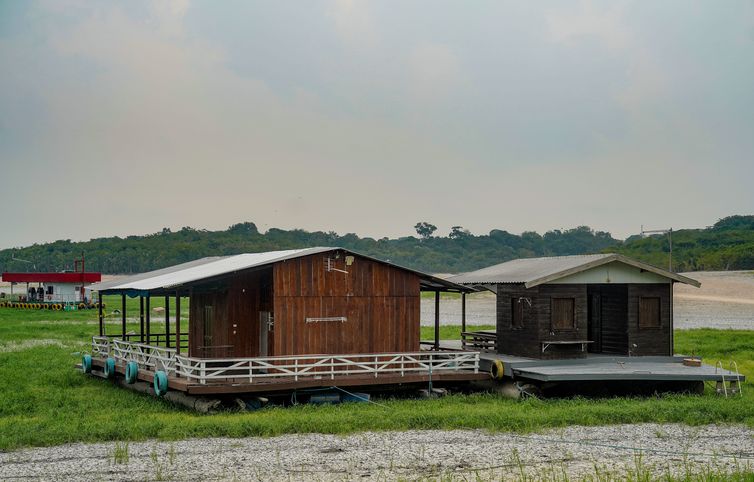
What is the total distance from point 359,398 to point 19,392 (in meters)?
9.85

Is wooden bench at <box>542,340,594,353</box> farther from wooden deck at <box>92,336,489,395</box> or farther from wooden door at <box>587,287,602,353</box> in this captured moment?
wooden door at <box>587,287,602,353</box>

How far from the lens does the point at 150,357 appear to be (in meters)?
26.8

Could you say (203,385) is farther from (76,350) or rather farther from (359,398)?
(76,350)

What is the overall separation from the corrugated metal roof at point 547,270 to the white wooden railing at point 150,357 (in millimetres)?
9999

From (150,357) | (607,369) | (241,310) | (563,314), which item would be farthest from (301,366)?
(607,369)

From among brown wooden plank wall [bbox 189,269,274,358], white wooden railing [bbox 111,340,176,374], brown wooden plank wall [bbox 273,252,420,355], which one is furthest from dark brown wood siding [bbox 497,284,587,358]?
white wooden railing [bbox 111,340,176,374]

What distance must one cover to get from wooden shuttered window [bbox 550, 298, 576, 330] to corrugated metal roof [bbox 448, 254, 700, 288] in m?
0.87

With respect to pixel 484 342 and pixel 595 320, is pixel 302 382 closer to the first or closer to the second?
pixel 484 342

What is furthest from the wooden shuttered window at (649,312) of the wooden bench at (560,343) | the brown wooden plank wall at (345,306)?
the brown wooden plank wall at (345,306)

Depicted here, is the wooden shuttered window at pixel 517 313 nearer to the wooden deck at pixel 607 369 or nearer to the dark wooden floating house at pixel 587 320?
the dark wooden floating house at pixel 587 320

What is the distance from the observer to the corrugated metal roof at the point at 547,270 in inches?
1061

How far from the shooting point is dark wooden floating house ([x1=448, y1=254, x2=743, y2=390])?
86.8 ft

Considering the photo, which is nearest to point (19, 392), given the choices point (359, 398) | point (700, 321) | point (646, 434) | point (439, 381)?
point (359, 398)

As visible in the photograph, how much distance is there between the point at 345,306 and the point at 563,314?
666cm
